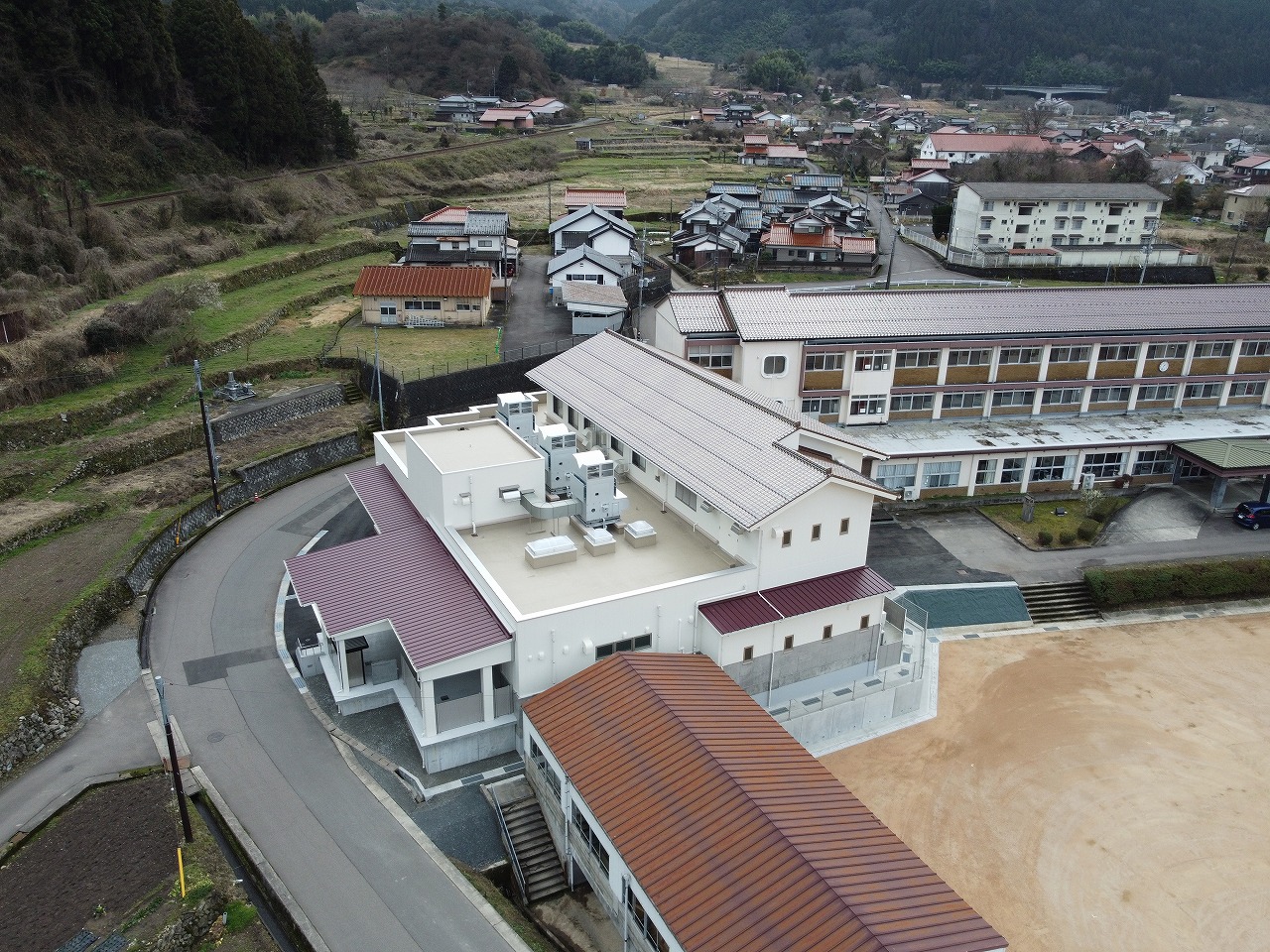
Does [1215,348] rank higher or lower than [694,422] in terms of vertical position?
lower

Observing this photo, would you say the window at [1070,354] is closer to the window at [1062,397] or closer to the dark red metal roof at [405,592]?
the window at [1062,397]

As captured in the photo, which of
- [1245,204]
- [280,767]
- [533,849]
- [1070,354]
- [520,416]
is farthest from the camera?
[1245,204]

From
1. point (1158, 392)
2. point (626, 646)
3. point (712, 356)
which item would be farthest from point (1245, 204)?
point (626, 646)

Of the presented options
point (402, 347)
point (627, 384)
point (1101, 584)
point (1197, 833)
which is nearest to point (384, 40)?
point (402, 347)

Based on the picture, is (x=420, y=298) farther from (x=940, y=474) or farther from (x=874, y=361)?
(x=940, y=474)

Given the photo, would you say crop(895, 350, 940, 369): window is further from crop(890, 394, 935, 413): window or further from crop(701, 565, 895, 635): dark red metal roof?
crop(701, 565, 895, 635): dark red metal roof

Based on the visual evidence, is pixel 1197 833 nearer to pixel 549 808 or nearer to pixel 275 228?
pixel 549 808
